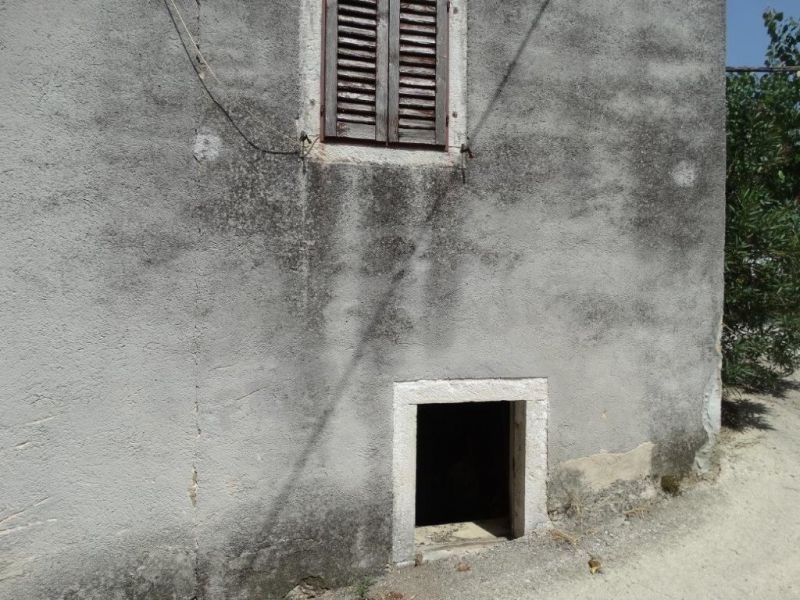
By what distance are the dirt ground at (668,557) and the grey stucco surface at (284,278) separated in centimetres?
43

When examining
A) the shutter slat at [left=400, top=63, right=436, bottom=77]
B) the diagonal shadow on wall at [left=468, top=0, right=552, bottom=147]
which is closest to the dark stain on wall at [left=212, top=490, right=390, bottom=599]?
the diagonal shadow on wall at [left=468, top=0, right=552, bottom=147]

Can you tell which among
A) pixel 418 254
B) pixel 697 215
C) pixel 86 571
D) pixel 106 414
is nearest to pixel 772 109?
→ pixel 697 215

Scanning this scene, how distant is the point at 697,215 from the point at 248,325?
12.4 ft

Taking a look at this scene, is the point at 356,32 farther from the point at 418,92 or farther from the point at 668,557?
the point at 668,557

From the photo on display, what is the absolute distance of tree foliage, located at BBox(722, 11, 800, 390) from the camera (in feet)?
18.1

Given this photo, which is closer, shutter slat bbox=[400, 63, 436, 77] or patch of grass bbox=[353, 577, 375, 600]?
patch of grass bbox=[353, 577, 375, 600]

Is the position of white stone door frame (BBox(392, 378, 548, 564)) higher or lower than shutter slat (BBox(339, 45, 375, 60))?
lower

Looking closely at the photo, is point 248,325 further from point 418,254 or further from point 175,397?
point 418,254

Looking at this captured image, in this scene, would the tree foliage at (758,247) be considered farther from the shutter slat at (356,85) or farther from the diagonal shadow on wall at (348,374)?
the shutter slat at (356,85)

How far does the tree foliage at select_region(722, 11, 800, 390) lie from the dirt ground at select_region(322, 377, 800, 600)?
1.09 m

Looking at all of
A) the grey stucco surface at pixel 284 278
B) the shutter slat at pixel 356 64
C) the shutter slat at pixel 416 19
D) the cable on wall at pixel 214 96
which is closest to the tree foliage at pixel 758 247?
the grey stucco surface at pixel 284 278

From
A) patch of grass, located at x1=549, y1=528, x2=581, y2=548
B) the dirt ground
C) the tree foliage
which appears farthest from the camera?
the tree foliage

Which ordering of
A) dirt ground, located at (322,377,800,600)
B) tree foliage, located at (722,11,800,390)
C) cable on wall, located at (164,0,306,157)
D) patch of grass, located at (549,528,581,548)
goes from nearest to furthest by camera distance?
cable on wall, located at (164,0,306,157)
dirt ground, located at (322,377,800,600)
patch of grass, located at (549,528,581,548)
tree foliage, located at (722,11,800,390)

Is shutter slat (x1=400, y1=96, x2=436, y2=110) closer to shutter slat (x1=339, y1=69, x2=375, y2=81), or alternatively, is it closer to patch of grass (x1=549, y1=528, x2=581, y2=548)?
shutter slat (x1=339, y1=69, x2=375, y2=81)
